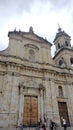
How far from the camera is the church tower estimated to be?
21.7 metres

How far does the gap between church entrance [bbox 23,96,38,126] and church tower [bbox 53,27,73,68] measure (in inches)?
318

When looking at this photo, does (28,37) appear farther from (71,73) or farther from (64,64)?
(71,73)

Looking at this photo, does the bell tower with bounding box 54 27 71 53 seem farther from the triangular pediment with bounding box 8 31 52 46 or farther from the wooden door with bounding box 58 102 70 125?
the wooden door with bounding box 58 102 70 125

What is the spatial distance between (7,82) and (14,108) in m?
2.98

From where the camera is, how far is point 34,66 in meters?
18.1

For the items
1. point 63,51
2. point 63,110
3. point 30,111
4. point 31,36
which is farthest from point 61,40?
point 30,111

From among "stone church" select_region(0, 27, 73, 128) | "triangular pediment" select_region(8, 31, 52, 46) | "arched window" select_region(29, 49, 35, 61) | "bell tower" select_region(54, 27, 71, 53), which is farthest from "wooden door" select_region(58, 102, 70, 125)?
"bell tower" select_region(54, 27, 71, 53)

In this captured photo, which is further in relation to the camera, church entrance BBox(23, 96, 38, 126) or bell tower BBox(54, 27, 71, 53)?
bell tower BBox(54, 27, 71, 53)

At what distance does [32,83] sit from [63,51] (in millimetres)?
8986

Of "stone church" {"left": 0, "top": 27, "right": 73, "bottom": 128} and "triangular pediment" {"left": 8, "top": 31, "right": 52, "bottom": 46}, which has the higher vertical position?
"triangular pediment" {"left": 8, "top": 31, "right": 52, "bottom": 46}

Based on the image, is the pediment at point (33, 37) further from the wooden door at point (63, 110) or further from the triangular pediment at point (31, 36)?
the wooden door at point (63, 110)

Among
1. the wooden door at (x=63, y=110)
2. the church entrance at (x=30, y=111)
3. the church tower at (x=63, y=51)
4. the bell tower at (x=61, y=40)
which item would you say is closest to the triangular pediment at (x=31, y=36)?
the church tower at (x=63, y=51)

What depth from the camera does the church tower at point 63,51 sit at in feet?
71.1

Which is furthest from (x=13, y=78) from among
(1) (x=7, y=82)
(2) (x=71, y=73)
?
(2) (x=71, y=73)
